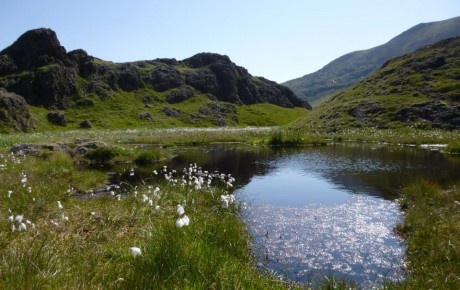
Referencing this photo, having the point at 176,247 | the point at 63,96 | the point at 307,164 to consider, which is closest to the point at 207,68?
the point at 63,96

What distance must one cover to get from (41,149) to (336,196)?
22001mm

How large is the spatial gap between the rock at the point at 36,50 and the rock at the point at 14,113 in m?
41.8

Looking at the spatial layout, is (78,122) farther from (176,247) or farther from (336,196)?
(176,247)

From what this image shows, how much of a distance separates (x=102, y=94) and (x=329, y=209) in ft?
409

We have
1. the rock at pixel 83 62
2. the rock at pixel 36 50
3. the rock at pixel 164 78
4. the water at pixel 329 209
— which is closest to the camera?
the water at pixel 329 209

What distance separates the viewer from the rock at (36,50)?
399ft

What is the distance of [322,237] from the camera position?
500 inches

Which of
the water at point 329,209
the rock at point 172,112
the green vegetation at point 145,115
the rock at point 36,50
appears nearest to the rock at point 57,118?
the green vegetation at point 145,115

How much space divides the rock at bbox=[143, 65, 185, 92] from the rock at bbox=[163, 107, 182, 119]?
85.5 ft

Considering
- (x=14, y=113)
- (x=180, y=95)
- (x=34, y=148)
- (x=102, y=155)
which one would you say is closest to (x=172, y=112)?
(x=180, y=95)

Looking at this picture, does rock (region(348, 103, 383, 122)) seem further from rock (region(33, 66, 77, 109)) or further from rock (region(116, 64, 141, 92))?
rock (region(116, 64, 141, 92))

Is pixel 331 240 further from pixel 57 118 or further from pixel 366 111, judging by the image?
pixel 57 118

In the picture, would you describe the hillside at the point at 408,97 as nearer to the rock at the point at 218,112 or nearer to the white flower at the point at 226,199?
the rock at the point at 218,112

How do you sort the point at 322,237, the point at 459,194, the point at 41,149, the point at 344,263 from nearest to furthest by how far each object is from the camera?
1. the point at 344,263
2. the point at 322,237
3. the point at 459,194
4. the point at 41,149
